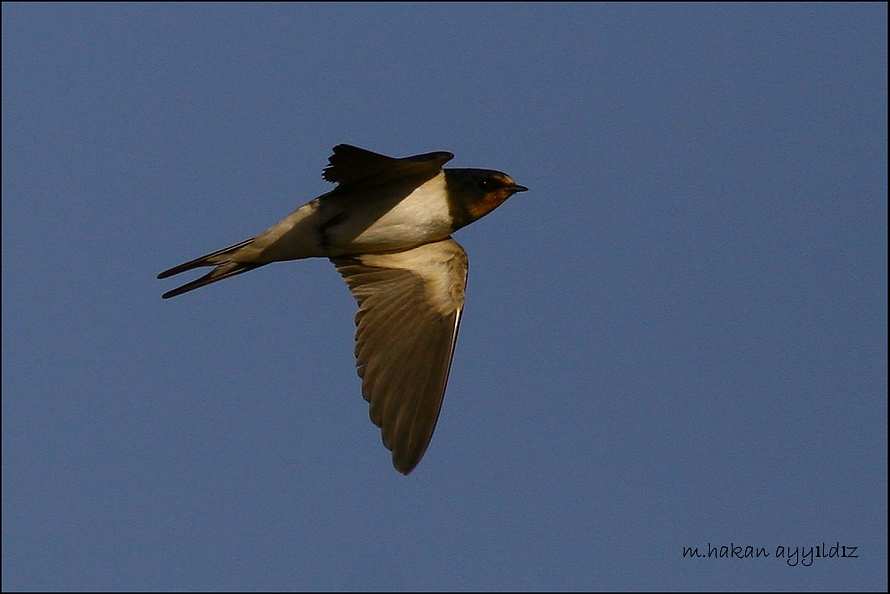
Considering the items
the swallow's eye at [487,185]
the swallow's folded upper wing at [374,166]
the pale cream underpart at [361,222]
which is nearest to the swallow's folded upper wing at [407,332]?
the pale cream underpart at [361,222]

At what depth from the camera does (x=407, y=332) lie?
6.68 metres

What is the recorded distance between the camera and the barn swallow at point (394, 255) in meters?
6.35

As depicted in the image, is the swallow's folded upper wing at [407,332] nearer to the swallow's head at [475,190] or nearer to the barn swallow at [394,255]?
the barn swallow at [394,255]

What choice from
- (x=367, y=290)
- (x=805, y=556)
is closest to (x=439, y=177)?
(x=367, y=290)

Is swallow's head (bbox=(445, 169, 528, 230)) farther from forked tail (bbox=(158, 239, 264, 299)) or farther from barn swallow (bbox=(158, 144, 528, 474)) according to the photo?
forked tail (bbox=(158, 239, 264, 299))

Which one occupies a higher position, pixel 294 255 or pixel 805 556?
pixel 294 255

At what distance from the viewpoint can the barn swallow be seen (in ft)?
20.8

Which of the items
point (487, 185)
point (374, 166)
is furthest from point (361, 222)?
point (487, 185)

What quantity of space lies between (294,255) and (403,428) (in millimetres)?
891

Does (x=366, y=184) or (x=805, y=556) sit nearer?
(x=366, y=184)

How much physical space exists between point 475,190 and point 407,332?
0.75m

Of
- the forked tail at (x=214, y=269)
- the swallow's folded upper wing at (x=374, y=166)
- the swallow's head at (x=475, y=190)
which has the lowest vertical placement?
the forked tail at (x=214, y=269)

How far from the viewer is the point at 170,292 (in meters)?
6.44

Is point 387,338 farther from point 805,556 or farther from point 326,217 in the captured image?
point 805,556
